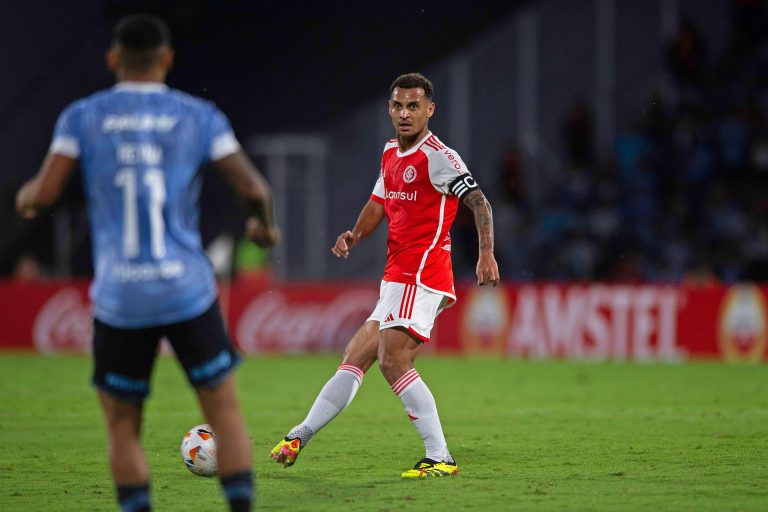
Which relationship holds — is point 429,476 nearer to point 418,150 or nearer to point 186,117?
point 418,150

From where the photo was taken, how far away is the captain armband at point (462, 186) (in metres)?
7.39

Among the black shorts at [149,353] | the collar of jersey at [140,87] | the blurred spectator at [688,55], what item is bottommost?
the black shorts at [149,353]

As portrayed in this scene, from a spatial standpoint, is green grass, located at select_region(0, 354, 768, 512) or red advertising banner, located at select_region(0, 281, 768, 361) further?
red advertising banner, located at select_region(0, 281, 768, 361)

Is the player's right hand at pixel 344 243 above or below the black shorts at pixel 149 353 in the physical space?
above

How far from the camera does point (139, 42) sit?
4.81 metres

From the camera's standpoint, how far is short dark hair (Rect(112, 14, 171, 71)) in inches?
189

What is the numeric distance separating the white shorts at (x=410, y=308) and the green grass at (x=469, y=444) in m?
0.90

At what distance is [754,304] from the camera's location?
1722 centimetres

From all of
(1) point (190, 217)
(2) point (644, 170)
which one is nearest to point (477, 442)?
(1) point (190, 217)

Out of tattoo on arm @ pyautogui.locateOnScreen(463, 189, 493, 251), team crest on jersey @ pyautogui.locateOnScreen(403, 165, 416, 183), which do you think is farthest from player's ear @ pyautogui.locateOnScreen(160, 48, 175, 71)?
team crest on jersey @ pyautogui.locateOnScreen(403, 165, 416, 183)

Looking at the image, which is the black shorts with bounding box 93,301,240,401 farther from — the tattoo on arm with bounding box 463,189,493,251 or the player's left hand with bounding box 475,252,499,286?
the tattoo on arm with bounding box 463,189,493,251

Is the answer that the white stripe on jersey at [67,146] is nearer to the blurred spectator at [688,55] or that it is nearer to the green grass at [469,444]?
the green grass at [469,444]

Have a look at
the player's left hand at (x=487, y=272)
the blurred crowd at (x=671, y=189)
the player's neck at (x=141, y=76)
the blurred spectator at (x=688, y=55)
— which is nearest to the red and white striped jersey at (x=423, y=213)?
the player's left hand at (x=487, y=272)

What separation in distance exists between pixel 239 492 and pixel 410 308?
8.80 feet
